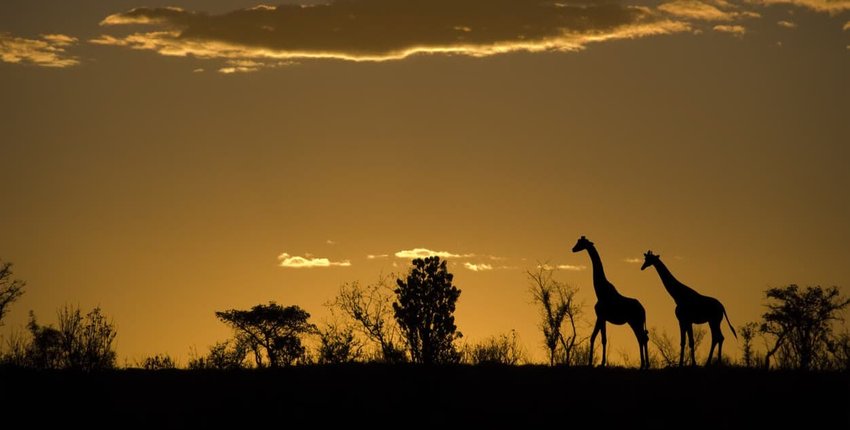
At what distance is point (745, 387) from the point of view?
1171 inches

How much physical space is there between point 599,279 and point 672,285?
2.06 meters

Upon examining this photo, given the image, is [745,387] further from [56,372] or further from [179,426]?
[56,372]

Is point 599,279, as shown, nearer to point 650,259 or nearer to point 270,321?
point 650,259

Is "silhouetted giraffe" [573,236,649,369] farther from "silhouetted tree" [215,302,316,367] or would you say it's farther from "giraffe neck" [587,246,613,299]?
"silhouetted tree" [215,302,316,367]

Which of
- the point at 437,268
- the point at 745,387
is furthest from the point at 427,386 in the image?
the point at 437,268

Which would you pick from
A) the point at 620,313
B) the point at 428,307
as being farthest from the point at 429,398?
the point at 428,307

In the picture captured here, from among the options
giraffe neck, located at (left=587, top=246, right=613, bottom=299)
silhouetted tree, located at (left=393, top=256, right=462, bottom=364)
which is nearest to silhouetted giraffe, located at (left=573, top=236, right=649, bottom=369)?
giraffe neck, located at (left=587, top=246, right=613, bottom=299)

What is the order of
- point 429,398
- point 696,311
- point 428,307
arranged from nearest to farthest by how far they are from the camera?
point 429,398 → point 696,311 → point 428,307

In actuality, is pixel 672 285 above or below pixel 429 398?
above

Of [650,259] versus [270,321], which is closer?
[650,259]

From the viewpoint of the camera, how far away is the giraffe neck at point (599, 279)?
115 feet

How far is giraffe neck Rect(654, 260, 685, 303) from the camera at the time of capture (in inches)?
1362

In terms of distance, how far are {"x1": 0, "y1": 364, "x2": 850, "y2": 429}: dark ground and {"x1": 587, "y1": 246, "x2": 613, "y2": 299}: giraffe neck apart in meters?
3.02

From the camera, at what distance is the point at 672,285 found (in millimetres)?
34812
